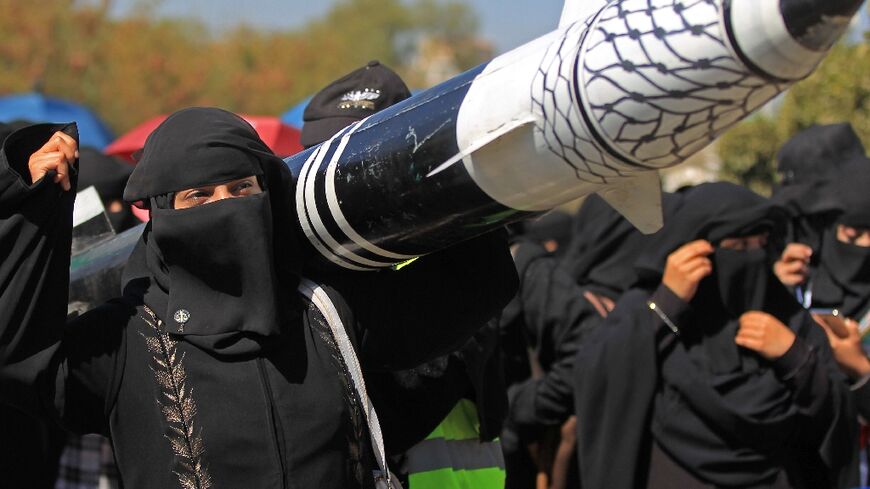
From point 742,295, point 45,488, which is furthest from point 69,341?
point 742,295

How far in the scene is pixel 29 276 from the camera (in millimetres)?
2559

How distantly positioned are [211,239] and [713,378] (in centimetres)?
244

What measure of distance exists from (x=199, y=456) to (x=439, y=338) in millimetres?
603

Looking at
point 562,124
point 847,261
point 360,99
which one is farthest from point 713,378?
point 562,124

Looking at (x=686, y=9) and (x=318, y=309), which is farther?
(x=318, y=309)

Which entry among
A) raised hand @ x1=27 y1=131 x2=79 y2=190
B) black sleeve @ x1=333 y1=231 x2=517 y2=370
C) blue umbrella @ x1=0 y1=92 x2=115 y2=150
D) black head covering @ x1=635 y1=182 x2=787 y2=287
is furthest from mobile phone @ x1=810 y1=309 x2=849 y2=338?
blue umbrella @ x1=0 y1=92 x2=115 y2=150

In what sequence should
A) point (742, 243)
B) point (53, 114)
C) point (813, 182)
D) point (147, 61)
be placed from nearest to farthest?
point (742, 243) → point (813, 182) → point (53, 114) → point (147, 61)

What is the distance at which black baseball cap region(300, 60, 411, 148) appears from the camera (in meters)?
3.77

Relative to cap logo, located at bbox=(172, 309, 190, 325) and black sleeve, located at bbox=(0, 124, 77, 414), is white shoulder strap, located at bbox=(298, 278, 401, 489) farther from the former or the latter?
black sleeve, located at bbox=(0, 124, 77, 414)

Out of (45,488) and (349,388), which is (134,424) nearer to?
(349,388)

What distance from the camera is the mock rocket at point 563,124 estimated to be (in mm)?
2084

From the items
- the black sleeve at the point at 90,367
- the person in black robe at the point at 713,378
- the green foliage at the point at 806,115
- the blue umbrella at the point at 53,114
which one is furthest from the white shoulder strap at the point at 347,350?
the blue umbrella at the point at 53,114

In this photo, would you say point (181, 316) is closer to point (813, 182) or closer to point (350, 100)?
point (350, 100)

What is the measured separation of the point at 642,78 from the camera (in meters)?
2.18
